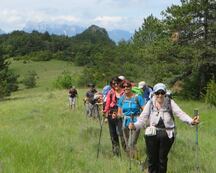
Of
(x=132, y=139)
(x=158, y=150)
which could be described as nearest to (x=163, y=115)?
(x=158, y=150)

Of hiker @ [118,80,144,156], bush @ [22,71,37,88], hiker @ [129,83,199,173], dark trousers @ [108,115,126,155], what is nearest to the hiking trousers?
hiker @ [118,80,144,156]

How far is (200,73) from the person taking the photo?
3703cm

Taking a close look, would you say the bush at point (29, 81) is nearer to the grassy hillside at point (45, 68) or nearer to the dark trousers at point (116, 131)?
the grassy hillside at point (45, 68)

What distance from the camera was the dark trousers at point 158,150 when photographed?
26.3 ft

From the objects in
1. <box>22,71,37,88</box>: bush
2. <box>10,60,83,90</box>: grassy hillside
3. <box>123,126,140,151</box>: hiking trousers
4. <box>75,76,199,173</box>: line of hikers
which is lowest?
<box>22,71,37,88</box>: bush

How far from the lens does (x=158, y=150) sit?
27.0 ft

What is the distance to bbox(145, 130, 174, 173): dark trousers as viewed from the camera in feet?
26.3

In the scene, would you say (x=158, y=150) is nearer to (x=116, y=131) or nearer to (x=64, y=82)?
(x=116, y=131)

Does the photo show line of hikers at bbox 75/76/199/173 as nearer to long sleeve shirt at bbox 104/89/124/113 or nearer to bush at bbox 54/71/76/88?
long sleeve shirt at bbox 104/89/124/113

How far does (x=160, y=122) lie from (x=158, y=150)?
0.52 metres

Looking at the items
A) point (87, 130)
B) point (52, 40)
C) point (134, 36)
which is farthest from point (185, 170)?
point (52, 40)

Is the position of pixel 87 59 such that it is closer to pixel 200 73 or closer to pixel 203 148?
pixel 200 73

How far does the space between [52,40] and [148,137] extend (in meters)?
148

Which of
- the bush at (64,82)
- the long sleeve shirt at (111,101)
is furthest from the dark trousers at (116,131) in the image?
the bush at (64,82)
